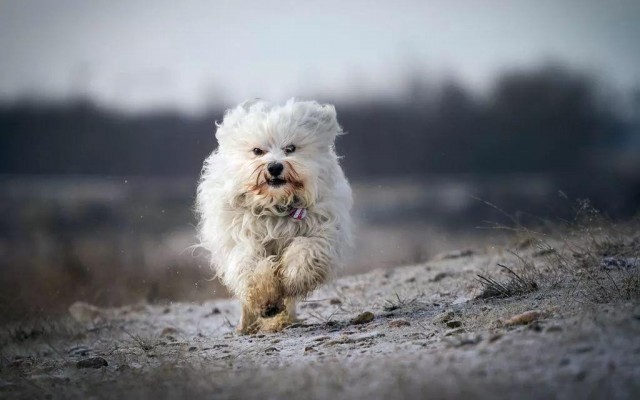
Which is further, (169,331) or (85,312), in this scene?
(85,312)

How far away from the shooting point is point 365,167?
29.9 m

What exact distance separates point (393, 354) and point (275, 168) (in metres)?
2.43

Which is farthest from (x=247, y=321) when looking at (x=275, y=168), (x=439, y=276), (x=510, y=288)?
(x=439, y=276)

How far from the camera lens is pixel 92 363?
230 inches

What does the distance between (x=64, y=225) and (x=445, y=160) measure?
17484 millimetres

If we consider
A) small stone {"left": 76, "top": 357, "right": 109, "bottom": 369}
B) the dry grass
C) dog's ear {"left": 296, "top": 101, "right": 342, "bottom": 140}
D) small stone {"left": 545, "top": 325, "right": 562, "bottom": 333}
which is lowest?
small stone {"left": 76, "top": 357, "right": 109, "bottom": 369}

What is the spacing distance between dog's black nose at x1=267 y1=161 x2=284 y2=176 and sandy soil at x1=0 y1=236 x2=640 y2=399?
4.25ft

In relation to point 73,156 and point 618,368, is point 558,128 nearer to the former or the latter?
point 73,156

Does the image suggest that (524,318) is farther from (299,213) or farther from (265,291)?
(299,213)

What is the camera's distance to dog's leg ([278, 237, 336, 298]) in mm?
6699

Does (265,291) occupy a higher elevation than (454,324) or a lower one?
higher

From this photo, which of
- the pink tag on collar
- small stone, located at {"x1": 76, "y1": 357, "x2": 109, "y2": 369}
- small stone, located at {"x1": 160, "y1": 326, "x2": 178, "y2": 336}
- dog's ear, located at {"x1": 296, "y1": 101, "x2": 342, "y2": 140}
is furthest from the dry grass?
small stone, located at {"x1": 160, "y1": 326, "x2": 178, "y2": 336}

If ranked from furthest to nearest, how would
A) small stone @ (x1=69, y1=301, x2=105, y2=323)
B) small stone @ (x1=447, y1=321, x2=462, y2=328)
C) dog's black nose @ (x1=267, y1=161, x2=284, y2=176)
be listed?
small stone @ (x1=69, y1=301, x2=105, y2=323)
dog's black nose @ (x1=267, y1=161, x2=284, y2=176)
small stone @ (x1=447, y1=321, x2=462, y2=328)

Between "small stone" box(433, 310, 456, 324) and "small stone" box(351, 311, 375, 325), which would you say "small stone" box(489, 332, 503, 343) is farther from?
"small stone" box(351, 311, 375, 325)
